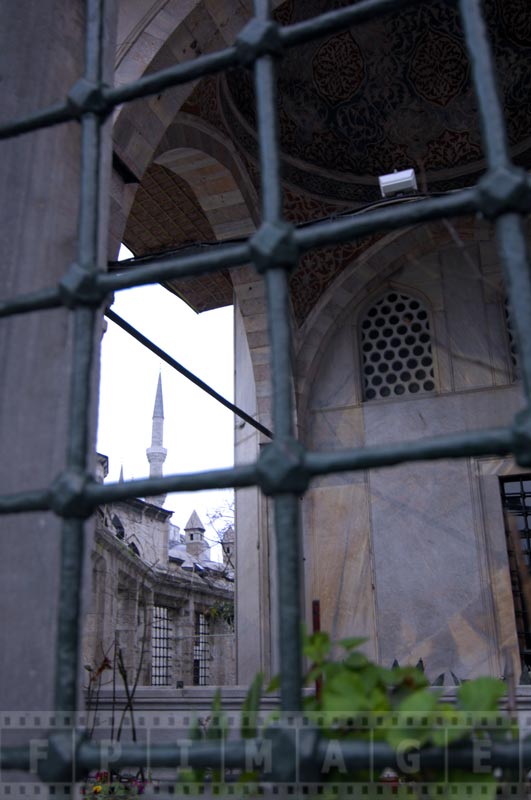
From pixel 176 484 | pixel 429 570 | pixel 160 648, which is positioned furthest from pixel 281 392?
pixel 160 648

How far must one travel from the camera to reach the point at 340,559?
6.74m

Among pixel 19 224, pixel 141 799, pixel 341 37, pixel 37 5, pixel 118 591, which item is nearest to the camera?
pixel 19 224

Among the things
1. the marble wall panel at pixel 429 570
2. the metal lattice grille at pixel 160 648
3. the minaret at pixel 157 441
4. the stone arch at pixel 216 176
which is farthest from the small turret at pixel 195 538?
the stone arch at pixel 216 176

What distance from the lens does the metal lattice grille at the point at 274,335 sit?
0.79 m

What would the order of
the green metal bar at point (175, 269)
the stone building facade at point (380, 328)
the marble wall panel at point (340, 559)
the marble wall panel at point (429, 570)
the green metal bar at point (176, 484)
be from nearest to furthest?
1. the green metal bar at point (176, 484)
2. the green metal bar at point (175, 269)
3. the marble wall panel at point (429, 570)
4. the stone building facade at point (380, 328)
5. the marble wall panel at point (340, 559)

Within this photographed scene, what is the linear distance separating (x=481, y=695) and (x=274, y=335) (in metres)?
0.48

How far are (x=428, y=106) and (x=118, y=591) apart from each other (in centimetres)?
744

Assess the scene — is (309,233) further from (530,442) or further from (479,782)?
(479,782)

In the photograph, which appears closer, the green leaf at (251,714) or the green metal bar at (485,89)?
the green leaf at (251,714)

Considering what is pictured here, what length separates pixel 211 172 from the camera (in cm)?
672

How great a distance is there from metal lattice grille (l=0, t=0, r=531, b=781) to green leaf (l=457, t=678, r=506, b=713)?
0.13 feet

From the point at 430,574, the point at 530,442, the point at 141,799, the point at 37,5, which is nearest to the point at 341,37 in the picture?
the point at 430,574

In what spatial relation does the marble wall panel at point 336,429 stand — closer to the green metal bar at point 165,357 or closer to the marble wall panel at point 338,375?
the marble wall panel at point 338,375

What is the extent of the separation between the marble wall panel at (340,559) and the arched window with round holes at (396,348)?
106cm
